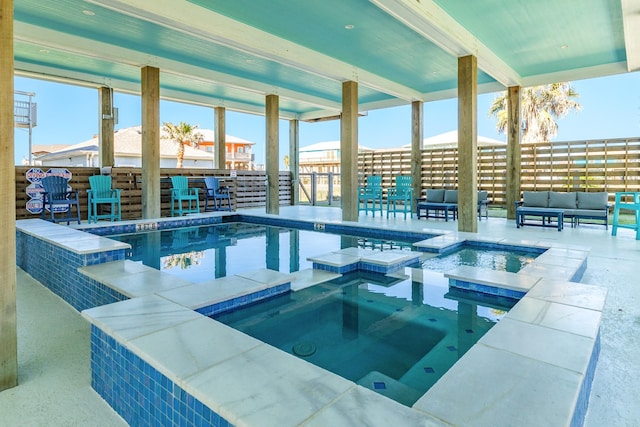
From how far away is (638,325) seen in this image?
2348 mm

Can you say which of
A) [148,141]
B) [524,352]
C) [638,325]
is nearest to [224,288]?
[524,352]

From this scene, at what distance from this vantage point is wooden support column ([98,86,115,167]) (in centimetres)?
755

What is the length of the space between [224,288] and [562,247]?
342cm

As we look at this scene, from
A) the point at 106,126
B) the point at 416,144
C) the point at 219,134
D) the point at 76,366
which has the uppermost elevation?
the point at 219,134

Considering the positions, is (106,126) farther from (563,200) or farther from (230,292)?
(563,200)

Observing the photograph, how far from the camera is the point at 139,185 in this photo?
766 centimetres

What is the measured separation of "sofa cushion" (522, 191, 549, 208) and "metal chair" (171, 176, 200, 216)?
6443mm

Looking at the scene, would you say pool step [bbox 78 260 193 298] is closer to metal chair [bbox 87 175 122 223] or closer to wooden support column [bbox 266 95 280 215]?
metal chair [bbox 87 175 122 223]

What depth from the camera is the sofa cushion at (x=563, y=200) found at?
6.76 metres

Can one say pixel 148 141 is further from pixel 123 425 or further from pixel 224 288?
pixel 123 425

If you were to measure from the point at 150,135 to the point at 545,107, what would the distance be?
55.3 ft

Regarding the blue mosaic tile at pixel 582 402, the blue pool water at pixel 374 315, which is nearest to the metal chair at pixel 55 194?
the blue pool water at pixel 374 315

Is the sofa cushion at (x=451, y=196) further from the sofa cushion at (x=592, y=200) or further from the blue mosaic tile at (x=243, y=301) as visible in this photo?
the blue mosaic tile at (x=243, y=301)

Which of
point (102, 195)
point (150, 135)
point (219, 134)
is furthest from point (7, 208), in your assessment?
point (219, 134)
